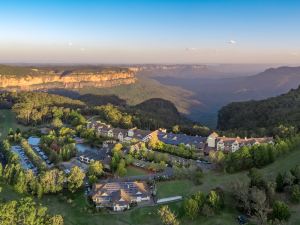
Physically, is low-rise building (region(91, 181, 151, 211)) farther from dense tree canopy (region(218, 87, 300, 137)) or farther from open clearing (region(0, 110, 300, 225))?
dense tree canopy (region(218, 87, 300, 137))

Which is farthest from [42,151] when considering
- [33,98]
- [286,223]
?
[33,98]

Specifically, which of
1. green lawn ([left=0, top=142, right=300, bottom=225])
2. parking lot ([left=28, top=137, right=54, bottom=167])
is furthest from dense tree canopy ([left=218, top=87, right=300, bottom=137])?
parking lot ([left=28, top=137, right=54, bottom=167])

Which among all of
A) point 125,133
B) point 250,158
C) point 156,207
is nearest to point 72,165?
point 125,133

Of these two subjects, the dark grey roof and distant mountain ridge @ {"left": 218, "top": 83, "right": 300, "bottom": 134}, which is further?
distant mountain ridge @ {"left": 218, "top": 83, "right": 300, "bottom": 134}

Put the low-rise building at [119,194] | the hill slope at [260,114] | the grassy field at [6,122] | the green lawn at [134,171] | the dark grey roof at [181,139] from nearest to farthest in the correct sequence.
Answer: the low-rise building at [119,194]
the green lawn at [134,171]
the dark grey roof at [181,139]
the hill slope at [260,114]
the grassy field at [6,122]

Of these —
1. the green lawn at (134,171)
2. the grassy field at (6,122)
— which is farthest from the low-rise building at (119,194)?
the grassy field at (6,122)

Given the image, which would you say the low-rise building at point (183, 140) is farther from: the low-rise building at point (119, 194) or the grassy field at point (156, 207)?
the low-rise building at point (119, 194)
